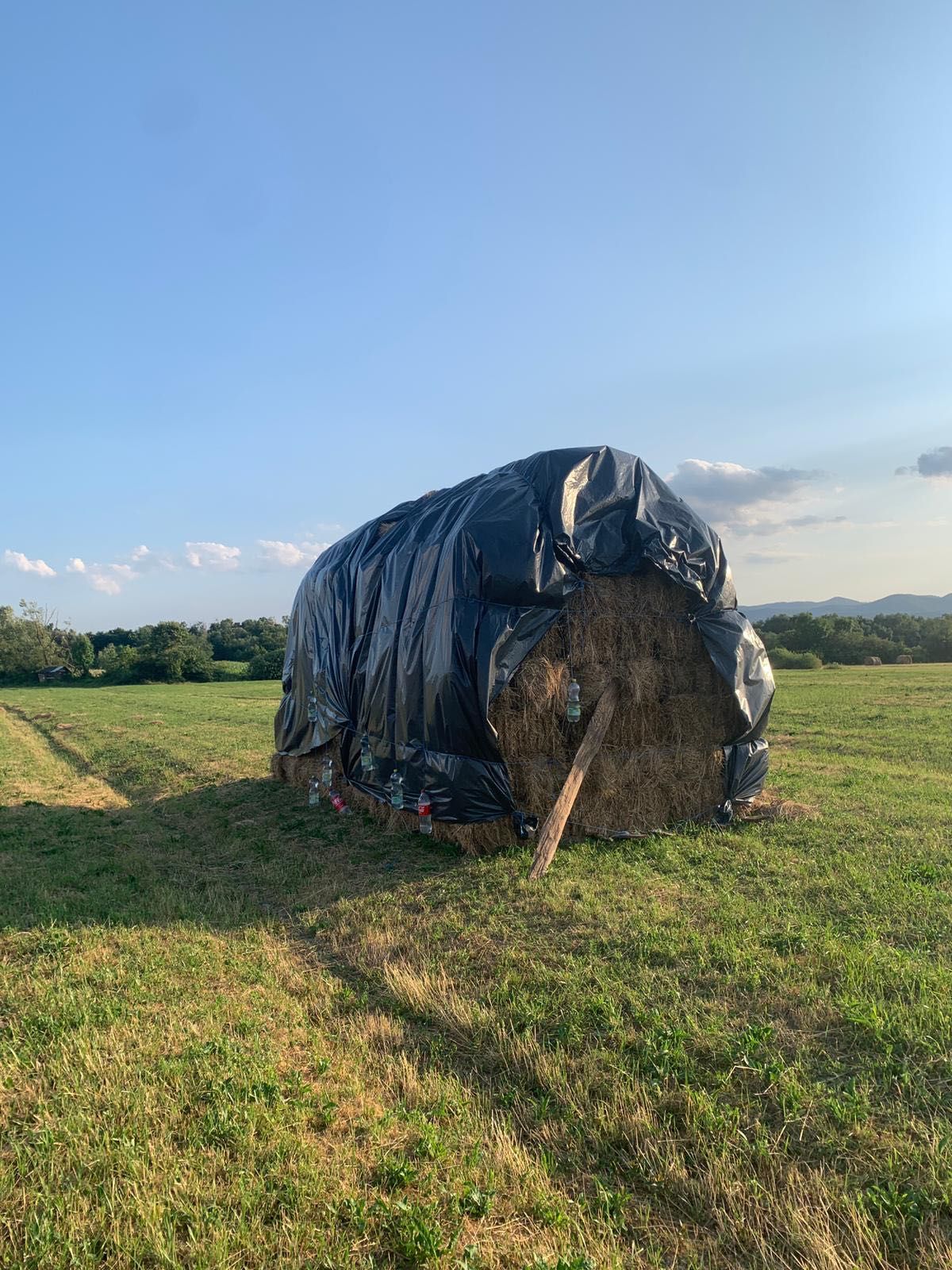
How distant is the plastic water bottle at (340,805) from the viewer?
10.4 meters

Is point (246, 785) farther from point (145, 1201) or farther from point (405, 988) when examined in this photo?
point (145, 1201)

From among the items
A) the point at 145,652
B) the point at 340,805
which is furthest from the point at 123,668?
the point at 340,805

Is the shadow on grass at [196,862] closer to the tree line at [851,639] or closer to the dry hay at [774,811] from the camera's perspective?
the dry hay at [774,811]

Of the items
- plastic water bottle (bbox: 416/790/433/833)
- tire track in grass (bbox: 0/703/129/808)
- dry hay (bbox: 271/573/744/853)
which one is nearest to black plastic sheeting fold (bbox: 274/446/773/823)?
plastic water bottle (bbox: 416/790/433/833)

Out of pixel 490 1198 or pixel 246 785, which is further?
pixel 246 785

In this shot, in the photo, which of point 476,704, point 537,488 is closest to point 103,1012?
point 476,704

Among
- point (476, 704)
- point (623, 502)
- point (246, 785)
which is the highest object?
point (623, 502)

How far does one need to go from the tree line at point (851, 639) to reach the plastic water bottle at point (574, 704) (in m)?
45.2

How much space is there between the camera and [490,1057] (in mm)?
3977

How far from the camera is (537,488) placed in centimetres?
818

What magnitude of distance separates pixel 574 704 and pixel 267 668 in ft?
187

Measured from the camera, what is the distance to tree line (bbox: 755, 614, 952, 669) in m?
50.9

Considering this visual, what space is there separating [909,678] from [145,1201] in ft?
118

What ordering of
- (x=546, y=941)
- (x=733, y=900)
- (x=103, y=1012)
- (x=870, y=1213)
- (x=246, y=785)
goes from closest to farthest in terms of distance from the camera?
(x=870, y=1213) < (x=103, y=1012) < (x=546, y=941) < (x=733, y=900) < (x=246, y=785)
